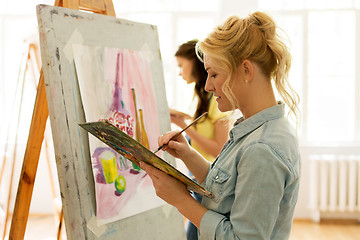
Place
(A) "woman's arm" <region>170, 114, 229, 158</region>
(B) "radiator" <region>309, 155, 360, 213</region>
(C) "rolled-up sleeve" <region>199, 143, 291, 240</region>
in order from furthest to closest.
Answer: (B) "radiator" <region>309, 155, 360, 213</region> → (A) "woman's arm" <region>170, 114, 229, 158</region> → (C) "rolled-up sleeve" <region>199, 143, 291, 240</region>

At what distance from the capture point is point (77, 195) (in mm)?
1338

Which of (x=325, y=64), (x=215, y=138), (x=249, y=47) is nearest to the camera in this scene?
(x=249, y=47)

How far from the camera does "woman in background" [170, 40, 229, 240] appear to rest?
6.75 feet

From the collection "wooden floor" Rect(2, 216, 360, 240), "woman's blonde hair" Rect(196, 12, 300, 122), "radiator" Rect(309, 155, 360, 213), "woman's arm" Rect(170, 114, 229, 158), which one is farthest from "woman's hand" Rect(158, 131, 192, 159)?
"radiator" Rect(309, 155, 360, 213)

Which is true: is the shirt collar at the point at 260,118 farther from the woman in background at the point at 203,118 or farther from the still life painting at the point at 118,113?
the woman in background at the point at 203,118

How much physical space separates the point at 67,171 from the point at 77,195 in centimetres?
9

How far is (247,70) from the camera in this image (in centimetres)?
106

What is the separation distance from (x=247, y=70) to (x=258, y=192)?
12.5 inches

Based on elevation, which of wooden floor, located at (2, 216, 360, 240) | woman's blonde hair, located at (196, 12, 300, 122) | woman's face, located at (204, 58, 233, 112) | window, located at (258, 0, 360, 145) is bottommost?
wooden floor, located at (2, 216, 360, 240)

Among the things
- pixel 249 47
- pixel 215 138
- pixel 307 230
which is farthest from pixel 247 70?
pixel 307 230

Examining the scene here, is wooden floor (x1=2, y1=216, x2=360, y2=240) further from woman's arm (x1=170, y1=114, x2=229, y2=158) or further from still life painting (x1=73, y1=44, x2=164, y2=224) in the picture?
still life painting (x1=73, y1=44, x2=164, y2=224)

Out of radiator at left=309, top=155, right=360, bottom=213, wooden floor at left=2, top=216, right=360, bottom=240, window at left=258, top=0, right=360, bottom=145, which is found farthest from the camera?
window at left=258, top=0, right=360, bottom=145

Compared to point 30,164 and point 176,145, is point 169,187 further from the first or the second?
point 30,164

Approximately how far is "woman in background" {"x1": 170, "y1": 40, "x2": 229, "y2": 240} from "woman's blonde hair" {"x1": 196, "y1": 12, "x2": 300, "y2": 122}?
0.94 metres
